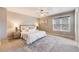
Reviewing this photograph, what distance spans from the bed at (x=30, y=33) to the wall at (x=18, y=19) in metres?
0.09

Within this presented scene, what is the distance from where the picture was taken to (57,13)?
1.60m

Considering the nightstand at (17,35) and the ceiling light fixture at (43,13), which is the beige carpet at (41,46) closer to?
the nightstand at (17,35)

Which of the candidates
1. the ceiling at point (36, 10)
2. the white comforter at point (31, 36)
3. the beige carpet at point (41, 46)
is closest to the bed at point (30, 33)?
the white comforter at point (31, 36)

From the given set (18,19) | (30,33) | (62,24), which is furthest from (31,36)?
(62,24)

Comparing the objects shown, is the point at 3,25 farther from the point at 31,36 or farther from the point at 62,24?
the point at 62,24

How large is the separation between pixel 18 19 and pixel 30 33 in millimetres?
409

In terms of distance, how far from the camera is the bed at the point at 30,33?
5.27 feet

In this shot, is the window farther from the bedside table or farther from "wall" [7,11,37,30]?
the bedside table

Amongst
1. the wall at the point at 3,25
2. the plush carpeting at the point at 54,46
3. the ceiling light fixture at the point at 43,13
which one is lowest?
the plush carpeting at the point at 54,46

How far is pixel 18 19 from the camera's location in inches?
63.8

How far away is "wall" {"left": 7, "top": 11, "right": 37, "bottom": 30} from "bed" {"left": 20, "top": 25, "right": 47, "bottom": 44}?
0.09 m
